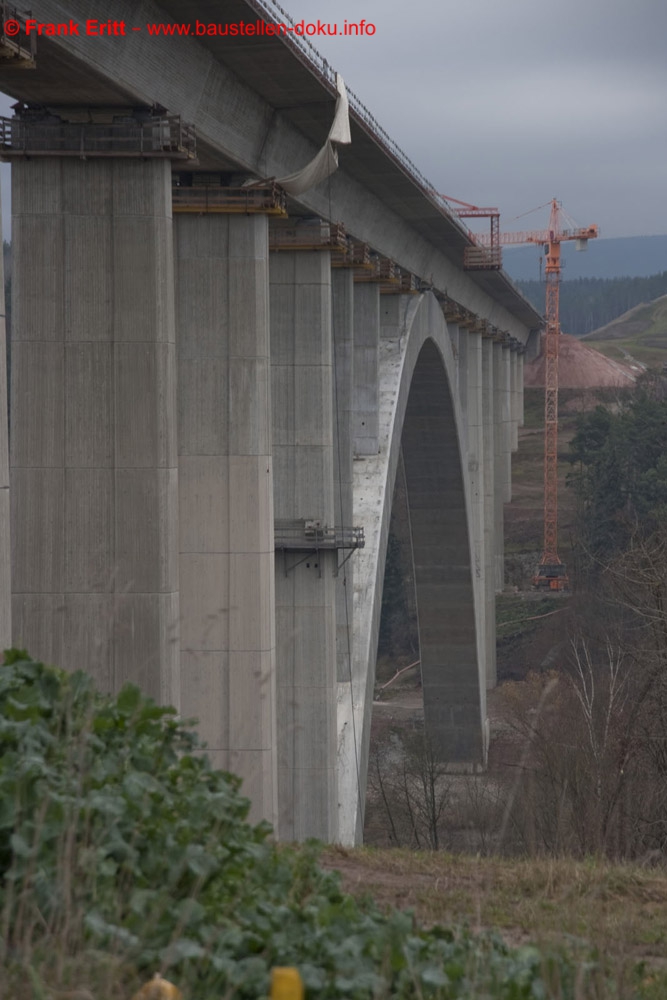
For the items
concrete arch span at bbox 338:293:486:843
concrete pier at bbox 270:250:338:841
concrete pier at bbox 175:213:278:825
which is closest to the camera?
concrete pier at bbox 175:213:278:825

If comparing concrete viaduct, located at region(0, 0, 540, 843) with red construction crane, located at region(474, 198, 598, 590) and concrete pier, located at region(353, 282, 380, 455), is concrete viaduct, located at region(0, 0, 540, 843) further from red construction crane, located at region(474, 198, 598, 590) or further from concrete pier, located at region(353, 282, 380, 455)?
red construction crane, located at region(474, 198, 598, 590)

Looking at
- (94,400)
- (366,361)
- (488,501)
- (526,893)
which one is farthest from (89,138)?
(488,501)

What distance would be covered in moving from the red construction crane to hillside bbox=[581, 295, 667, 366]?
2784 cm

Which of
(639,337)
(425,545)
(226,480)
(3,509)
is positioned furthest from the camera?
(639,337)

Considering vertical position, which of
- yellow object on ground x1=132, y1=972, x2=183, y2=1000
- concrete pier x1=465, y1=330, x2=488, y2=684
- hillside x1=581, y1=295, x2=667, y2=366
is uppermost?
hillside x1=581, y1=295, x2=667, y2=366

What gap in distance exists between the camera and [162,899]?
14.9ft

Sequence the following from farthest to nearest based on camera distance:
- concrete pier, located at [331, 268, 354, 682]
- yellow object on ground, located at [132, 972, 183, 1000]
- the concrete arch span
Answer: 1. concrete pier, located at [331, 268, 354, 682]
2. the concrete arch span
3. yellow object on ground, located at [132, 972, 183, 1000]

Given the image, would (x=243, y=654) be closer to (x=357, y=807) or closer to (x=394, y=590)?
(x=357, y=807)

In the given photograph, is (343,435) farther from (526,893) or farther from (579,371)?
(579,371)

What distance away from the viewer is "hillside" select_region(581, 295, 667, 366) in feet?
468

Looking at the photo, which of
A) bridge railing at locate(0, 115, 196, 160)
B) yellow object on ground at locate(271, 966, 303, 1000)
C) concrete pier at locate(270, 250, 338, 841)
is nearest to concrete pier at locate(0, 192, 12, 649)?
bridge railing at locate(0, 115, 196, 160)

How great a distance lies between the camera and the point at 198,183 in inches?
728

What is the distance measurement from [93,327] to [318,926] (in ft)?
34.0

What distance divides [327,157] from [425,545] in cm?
2250
